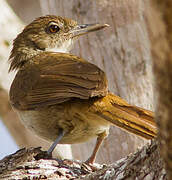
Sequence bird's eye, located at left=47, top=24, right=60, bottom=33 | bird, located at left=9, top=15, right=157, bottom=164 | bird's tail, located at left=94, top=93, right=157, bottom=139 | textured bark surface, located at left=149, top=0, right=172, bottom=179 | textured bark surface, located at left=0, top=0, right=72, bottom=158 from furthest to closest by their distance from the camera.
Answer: textured bark surface, located at left=0, top=0, right=72, bottom=158 < bird's eye, located at left=47, top=24, right=60, bottom=33 < bird, located at left=9, top=15, right=157, bottom=164 < bird's tail, located at left=94, top=93, right=157, bottom=139 < textured bark surface, located at left=149, top=0, right=172, bottom=179

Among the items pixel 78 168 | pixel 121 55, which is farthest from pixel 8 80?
pixel 78 168

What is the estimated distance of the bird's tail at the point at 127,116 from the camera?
11.7 ft

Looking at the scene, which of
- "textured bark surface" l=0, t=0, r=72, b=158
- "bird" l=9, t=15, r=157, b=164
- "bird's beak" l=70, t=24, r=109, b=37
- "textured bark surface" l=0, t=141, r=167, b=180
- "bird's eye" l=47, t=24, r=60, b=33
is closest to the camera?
"textured bark surface" l=0, t=141, r=167, b=180

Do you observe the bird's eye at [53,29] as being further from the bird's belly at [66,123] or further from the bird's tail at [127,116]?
the bird's tail at [127,116]

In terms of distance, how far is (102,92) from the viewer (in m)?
3.73

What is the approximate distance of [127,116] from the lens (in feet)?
12.1

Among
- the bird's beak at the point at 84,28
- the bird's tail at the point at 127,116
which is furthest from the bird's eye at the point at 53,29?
the bird's tail at the point at 127,116

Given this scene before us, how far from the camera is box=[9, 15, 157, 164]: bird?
3680 millimetres

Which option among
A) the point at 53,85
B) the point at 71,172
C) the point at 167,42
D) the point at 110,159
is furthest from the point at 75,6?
the point at 167,42

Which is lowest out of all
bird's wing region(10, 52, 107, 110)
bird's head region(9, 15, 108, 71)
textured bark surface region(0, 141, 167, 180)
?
textured bark surface region(0, 141, 167, 180)

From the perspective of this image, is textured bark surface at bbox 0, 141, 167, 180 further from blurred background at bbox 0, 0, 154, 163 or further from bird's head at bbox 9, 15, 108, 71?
bird's head at bbox 9, 15, 108, 71

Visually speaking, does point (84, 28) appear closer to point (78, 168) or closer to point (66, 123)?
point (66, 123)

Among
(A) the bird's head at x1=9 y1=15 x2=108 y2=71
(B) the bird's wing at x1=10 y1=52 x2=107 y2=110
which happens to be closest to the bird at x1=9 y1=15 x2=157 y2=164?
(B) the bird's wing at x1=10 y1=52 x2=107 y2=110

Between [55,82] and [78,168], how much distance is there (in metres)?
0.90
